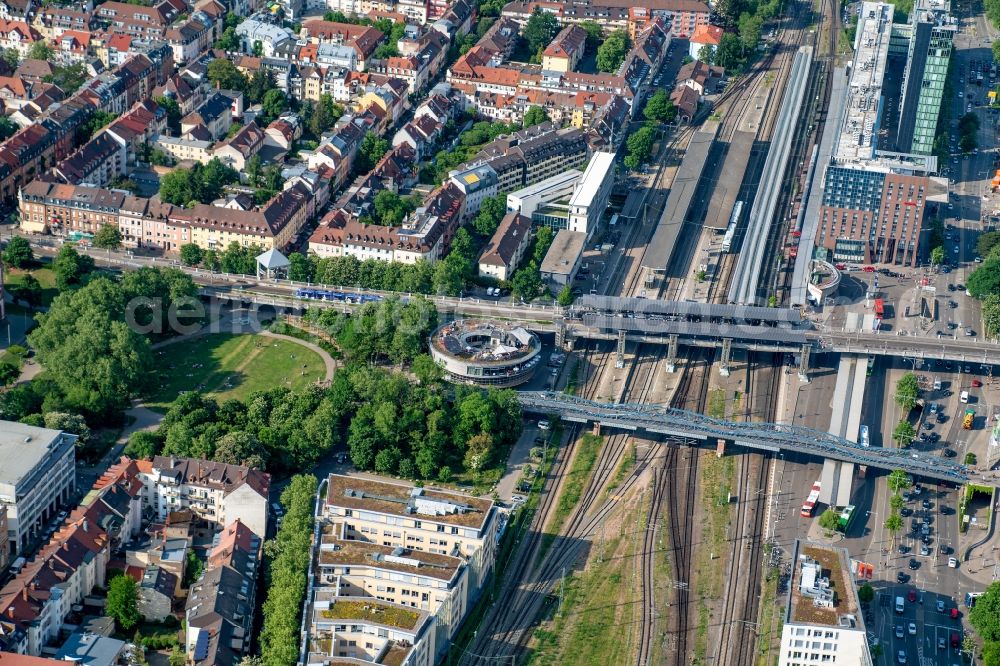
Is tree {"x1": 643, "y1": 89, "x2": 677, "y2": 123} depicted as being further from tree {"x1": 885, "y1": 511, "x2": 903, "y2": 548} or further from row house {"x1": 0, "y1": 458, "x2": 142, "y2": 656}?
row house {"x1": 0, "y1": 458, "x2": 142, "y2": 656}

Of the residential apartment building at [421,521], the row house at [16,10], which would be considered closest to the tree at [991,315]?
the residential apartment building at [421,521]

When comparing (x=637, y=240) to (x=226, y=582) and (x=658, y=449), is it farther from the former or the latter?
(x=226, y=582)

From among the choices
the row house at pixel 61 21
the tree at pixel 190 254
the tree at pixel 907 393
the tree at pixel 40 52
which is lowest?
the tree at pixel 907 393

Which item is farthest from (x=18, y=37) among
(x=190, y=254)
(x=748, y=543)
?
(x=748, y=543)

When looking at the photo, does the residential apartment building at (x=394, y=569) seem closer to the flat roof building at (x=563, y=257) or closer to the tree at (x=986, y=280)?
the flat roof building at (x=563, y=257)

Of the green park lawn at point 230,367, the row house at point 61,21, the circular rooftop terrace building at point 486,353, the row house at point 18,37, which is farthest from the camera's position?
the row house at point 61,21

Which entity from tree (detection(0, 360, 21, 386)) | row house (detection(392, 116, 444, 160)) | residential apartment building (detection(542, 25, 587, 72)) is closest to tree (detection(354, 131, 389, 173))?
row house (detection(392, 116, 444, 160))

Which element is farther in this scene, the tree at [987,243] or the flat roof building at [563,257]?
the tree at [987,243]

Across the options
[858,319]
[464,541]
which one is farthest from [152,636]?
[858,319]
